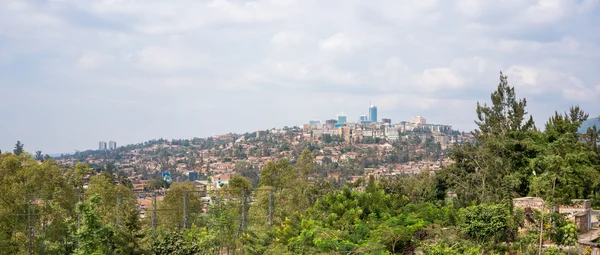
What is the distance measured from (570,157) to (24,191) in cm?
1483

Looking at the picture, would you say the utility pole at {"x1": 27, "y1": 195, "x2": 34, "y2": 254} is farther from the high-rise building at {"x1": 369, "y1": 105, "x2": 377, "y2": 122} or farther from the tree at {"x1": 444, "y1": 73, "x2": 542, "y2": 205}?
the high-rise building at {"x1": 369, "y1": 105, "x2": 377, "y2": 122}

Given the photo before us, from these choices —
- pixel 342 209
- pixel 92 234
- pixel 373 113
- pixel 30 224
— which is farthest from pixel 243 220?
pixel 373 113

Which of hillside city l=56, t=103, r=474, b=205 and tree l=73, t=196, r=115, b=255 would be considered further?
hillside city l=56, t=103, r=474, b=205

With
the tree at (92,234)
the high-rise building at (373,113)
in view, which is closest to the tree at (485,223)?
the tree at (92,234)

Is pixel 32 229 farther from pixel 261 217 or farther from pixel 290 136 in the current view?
pixel 290 136

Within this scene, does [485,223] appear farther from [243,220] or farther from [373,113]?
[373,113]

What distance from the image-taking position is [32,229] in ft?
43.7

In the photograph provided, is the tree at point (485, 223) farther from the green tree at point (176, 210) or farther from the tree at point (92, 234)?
the green tree at point (176, 210)

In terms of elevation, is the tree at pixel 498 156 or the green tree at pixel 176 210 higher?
the tree at pixel 498 156

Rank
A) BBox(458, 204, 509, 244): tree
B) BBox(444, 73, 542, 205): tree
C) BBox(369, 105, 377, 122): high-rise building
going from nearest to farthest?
BBox(458, 204, 509, 244): tree
BBox(444, 73, 542, 205): tree
BBox(369, 105, 377, 122): high-rise building

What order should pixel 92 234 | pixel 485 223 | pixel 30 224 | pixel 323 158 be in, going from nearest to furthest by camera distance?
pixel 92 234
pixel 485 223
pixel 30 224
pixel 323 158

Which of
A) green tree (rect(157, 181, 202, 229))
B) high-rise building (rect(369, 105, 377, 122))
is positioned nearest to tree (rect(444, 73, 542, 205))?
green tree (rect(157, 181, 202, 229))

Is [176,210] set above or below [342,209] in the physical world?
below

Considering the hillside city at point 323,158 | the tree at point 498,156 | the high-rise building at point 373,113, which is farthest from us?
the high-rise building at point 373,113
